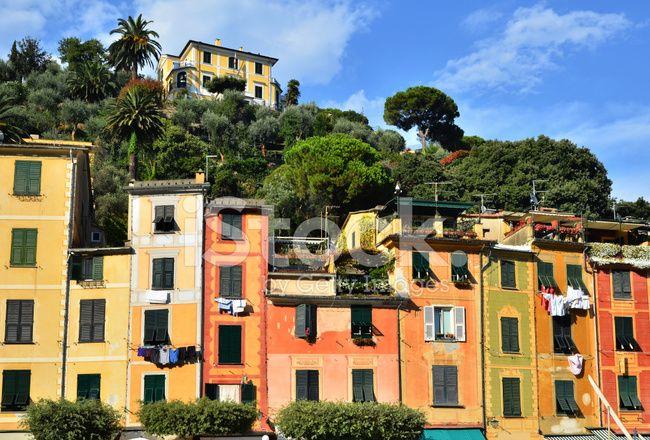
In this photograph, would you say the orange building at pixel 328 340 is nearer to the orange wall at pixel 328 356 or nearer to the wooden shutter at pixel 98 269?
the orange wall at pixel 328 356

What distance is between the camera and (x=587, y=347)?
4719 cm

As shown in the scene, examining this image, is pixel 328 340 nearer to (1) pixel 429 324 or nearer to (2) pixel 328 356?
(2) pixel 328 356

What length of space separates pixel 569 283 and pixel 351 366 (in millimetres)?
13712

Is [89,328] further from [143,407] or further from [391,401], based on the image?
[391,401]

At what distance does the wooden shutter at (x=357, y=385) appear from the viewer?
42500 mm

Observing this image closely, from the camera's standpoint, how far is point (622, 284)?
160 feet

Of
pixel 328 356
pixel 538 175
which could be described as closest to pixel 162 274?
pixel 328 356

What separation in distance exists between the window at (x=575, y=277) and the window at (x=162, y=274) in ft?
71.4

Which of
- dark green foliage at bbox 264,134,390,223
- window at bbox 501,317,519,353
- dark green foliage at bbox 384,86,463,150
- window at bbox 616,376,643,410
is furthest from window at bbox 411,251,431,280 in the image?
dark green foliage at bbox 384,86,463,150

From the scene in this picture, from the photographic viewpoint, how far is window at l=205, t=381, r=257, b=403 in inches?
1636

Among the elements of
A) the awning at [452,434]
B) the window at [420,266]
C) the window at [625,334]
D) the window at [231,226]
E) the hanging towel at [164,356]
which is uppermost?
the window at [231,226]

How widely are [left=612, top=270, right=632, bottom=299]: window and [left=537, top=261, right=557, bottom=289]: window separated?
395 cm

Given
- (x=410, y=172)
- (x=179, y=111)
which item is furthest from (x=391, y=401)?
(x=179, y=111)

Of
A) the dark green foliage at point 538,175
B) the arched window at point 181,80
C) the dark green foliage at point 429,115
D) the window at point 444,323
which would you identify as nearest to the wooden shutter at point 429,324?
the window at point 444,323
